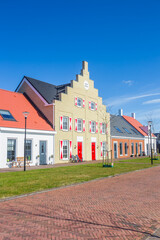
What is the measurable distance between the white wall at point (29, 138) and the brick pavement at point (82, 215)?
38.1ft

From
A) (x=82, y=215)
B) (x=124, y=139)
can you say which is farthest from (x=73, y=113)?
(x=82, y=215)

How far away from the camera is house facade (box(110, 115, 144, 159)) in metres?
36.1

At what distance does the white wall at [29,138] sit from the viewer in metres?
19.5

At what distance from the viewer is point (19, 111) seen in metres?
23.1

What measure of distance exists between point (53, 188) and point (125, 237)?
5629 mm

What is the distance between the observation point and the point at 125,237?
15.3ft

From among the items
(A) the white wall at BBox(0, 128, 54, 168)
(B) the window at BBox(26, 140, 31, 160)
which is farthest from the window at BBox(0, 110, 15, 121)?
(B) the window at BBox(26, 140, 31, 160)

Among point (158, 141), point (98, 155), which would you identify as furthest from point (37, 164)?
point (158, 141)

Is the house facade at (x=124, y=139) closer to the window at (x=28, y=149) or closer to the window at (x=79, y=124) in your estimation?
the window at (x=79, y=124)

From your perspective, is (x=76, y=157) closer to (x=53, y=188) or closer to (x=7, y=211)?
(x=53, y=188)

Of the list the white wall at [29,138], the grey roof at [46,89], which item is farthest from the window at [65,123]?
the grey roof at [46,89]

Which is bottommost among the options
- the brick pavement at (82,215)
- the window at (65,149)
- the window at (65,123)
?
the brick pavement at (82,215)

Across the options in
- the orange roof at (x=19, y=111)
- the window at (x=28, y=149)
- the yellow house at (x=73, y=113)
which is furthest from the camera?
the yellow house at (x=73, y=113)

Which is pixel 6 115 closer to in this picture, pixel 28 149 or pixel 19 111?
pixel 19 111
